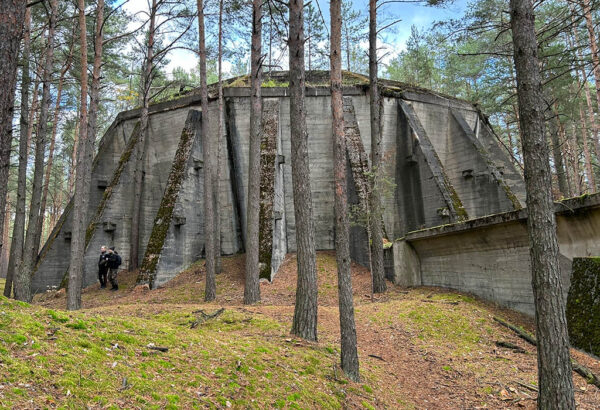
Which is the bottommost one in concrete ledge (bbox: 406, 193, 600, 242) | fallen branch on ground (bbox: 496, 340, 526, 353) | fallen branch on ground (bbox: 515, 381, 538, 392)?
fallen branch on ground (bbox: 515, 381, 538, 392)

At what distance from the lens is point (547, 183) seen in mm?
4504

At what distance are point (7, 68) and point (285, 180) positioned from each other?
12667 mm

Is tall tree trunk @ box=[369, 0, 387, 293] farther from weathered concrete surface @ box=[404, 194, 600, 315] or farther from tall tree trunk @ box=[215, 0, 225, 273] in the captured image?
tall tree trunk @ box=[215, 0, 225, 273]

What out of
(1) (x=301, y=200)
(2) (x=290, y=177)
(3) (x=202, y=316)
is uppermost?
(2) (x=290, y=177)

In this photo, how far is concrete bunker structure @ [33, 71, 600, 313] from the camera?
14156 mm

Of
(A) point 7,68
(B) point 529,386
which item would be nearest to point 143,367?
(A) point 7,68

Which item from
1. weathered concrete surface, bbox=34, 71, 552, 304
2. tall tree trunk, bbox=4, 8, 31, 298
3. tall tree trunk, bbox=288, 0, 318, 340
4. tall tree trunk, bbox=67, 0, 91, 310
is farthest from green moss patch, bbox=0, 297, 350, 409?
tall tree trunk, bbox=4, 8, 31, 298

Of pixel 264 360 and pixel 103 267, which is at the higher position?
pixel 103 267

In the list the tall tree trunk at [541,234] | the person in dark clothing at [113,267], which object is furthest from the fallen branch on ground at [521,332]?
the person in dark clothing at [113,267]

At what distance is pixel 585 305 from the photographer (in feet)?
22.8

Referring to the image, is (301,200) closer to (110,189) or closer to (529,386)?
(529,386)

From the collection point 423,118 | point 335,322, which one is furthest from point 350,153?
point 335,322

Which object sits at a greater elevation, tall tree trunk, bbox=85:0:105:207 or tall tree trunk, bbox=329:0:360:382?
tall tree trunk, bbox=85:0:105:207

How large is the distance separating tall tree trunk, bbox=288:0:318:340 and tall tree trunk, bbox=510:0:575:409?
3.18 m
